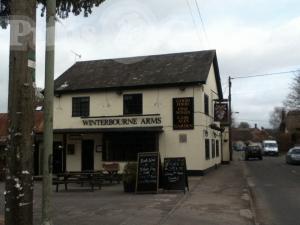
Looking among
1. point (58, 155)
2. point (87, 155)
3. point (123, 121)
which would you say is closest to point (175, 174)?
point (123, 121)

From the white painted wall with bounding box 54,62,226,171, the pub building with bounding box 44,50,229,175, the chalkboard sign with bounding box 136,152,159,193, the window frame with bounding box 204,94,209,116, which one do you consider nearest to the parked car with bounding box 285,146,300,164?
the pub building with bounding box 44,50,229,175

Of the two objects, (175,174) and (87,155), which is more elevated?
(87,155)

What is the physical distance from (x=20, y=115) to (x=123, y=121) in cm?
2517

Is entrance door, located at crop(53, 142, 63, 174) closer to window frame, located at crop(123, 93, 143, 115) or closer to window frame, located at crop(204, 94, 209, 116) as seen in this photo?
window frame, located at crop(123, 93, 143, 115)

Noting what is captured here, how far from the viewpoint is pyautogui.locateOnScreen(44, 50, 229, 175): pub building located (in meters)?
30.3

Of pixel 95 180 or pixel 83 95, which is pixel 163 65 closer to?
pixel 83 95

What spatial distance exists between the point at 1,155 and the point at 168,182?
43.1ft

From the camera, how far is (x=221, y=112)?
35250 millimetres

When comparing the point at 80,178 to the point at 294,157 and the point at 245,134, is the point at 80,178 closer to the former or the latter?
the point at 294,157

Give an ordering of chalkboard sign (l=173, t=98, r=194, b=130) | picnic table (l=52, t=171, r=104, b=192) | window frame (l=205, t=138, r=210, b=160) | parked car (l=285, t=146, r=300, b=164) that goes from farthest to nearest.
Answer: parked car (l=285, t=146, r=300, b=164)
window frame (l=205, t=138, r=210, b=160)
chalkboard sign (l=173, t=98, r=194, b=130)
picnic table (l=52, t=171, r=104, b=192)

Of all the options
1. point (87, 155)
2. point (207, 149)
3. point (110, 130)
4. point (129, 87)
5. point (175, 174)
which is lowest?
point (175, 174)

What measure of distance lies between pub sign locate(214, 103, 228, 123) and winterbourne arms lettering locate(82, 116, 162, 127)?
6070 millimetres

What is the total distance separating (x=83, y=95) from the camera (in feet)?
108

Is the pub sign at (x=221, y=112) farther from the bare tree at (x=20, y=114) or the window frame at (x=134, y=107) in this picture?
the bare tree at (x=20, y=114)
